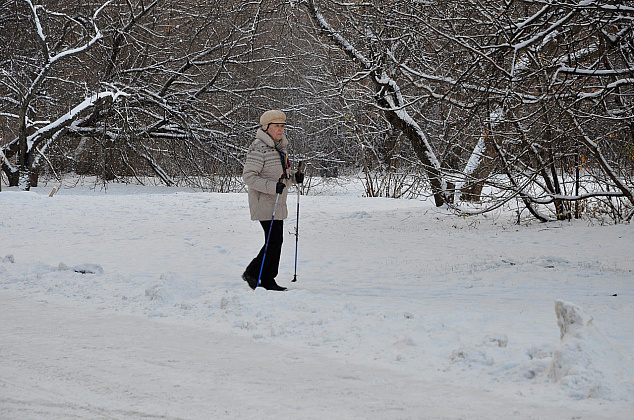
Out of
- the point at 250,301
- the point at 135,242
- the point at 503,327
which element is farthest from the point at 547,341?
the point at 135,242

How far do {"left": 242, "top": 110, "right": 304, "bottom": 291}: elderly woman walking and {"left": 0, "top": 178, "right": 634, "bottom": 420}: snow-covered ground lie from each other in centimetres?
32

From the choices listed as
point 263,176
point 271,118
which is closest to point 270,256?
point 263,176

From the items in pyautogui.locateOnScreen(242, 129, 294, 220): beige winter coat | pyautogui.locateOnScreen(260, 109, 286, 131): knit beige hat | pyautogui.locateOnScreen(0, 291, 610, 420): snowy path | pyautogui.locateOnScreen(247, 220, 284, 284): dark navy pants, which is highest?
pyautogui.locateOnScreen(260, 109, 286, 131): knit beige hat

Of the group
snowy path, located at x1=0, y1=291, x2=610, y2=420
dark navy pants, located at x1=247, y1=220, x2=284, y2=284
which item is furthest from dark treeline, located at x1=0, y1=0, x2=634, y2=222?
snowy path, located at x1=0, y1=291, x2=610, y2=420

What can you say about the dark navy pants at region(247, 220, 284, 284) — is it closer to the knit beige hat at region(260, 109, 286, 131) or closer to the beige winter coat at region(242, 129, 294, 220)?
the beige winter coat at region(242, 129, 294, 220)

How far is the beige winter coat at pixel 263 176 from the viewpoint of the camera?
25.7 feet

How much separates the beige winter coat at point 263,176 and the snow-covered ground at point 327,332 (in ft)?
3.08

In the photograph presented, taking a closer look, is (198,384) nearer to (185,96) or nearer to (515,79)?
(515,79)

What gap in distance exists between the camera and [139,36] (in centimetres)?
2470

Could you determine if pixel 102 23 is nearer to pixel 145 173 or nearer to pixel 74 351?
pixel 145 173

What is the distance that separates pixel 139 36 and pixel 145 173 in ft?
18.0

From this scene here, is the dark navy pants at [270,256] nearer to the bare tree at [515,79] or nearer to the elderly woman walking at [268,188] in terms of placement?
the elderly woman walking at [268,188]

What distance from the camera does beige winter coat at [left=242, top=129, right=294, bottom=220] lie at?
25.7ft

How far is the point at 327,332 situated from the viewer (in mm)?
5746
